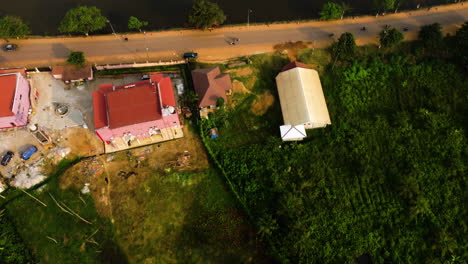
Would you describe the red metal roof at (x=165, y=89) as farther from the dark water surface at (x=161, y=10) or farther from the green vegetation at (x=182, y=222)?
the dark water surface at (x=161, y=10)

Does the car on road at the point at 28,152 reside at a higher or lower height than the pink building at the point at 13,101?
lower

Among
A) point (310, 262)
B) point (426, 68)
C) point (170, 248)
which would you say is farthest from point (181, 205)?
point (426, 68)

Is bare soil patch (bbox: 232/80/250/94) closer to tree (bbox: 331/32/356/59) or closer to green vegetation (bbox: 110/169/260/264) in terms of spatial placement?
green vegetation (bbox: 110/169/260/264)

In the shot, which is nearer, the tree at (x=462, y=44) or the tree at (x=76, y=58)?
the tree at (x=76, y=58)

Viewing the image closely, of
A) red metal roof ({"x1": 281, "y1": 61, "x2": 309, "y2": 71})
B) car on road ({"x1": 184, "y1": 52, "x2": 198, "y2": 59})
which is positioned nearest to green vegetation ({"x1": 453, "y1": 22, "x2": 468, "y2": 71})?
red metal roof ({"x1": 281, "y1": 61, "x2": 309, "y2": 71})

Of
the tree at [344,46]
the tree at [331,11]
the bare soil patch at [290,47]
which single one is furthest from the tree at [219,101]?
the tree at [331,11]

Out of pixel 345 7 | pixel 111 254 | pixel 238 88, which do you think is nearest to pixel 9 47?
pixel 111 254
